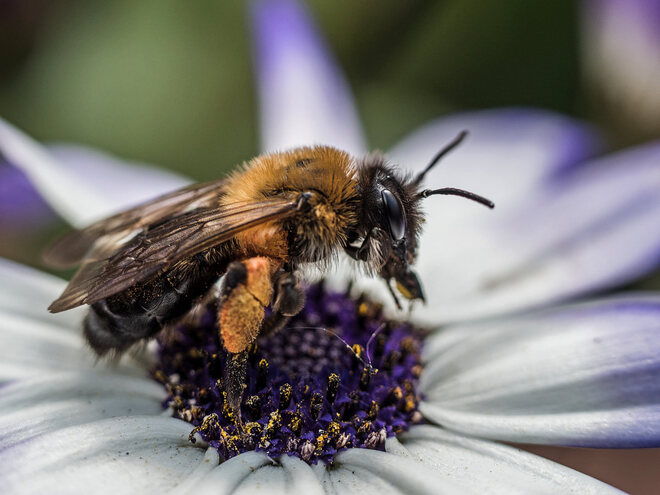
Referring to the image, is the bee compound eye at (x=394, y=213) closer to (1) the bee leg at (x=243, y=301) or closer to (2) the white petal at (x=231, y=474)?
(1) the bee leg at (x=243, y=301)

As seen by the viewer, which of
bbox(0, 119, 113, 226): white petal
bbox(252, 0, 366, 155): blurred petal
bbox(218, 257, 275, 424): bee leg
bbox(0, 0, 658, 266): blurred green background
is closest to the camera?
bbox(218, 257, 275, 424): bee leg

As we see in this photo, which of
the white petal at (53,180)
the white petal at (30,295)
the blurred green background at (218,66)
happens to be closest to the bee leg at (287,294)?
the white petal at (30,295)

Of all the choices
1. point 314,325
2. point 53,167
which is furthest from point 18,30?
point 314,325

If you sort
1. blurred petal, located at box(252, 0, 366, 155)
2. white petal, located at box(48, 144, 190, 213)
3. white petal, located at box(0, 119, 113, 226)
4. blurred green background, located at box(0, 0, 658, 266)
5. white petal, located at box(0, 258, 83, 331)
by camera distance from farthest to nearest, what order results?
blurred green background, located at box(0, 0, 658, 266)
blurred petal, located at box(252, 0, 366, 155)
white petal, located at box(48, 144, 190, 213)
white petal, located at box(0, 119, 113, 226)
white petal, located at box(0, 258, 83, 331)

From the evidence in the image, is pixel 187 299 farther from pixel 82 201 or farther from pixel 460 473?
pixel 82 201

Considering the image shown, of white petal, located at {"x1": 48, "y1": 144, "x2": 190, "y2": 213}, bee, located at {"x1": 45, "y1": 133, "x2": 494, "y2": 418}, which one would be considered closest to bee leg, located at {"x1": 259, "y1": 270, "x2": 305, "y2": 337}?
bee, located at {"x1": 45, "y1": 133, "x2": 494, "y2": 418}

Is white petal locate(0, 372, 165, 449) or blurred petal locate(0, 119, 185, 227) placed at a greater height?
blurred petal locate(0, 119, 185, 227)

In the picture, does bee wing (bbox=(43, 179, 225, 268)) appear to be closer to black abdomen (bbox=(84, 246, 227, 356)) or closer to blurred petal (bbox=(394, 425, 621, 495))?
black abdomen (bbox=(84, 246, 227, 356))
